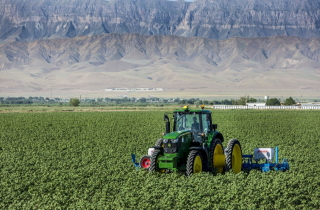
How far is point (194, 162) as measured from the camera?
15.0 m

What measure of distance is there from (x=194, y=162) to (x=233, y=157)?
2.27 m

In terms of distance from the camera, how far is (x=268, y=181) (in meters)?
14.7

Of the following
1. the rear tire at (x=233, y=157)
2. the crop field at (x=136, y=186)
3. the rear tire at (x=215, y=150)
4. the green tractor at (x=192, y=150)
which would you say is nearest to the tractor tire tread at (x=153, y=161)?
the green tractor at (x=192, y=150)

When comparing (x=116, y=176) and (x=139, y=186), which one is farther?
(x=116, y=176)

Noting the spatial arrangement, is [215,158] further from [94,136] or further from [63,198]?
[94,136]

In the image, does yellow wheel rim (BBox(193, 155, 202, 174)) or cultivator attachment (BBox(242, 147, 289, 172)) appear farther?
cultivator attachment (BBox(242, 147, 289, 172))

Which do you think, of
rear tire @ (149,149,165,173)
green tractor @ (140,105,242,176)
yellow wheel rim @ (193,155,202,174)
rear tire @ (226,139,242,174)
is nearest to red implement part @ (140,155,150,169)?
Result: green tractor @ (140,105,242,176)

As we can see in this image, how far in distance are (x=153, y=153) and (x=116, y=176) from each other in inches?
64.0

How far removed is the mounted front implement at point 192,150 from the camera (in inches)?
595

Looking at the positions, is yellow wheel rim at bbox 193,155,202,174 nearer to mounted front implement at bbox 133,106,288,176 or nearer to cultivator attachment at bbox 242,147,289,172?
mounted front implement at bbox 133,106,288,176

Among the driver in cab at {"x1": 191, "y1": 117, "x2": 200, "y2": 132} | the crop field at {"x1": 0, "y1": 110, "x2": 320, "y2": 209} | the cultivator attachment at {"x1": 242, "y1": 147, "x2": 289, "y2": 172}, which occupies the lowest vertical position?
the crop field at {"x1": 0, "y1": 110, "x2": 320, "y2": 209}

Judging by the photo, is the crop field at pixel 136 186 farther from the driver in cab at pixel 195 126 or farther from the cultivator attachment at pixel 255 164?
the driver in cab at pixel 195 126

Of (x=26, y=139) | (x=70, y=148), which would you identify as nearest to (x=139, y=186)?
(x=70, y=148)

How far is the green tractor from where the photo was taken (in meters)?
15.1
